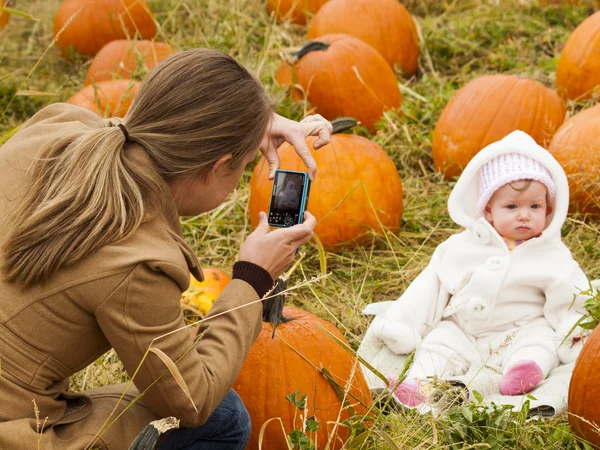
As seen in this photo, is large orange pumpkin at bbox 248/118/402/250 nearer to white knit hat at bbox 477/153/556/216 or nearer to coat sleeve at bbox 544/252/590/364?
white knit hat at bbox 477/153/556/216

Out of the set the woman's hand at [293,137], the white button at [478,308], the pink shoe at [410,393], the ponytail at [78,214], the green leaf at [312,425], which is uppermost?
the ponytail at [78,214]

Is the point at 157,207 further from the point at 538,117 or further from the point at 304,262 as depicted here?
the point at 538,117

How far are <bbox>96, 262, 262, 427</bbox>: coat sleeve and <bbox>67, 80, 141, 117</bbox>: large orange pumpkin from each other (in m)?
3.04

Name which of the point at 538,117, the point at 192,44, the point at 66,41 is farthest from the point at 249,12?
the point at 538,117

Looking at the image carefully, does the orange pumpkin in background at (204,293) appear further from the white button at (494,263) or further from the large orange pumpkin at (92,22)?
the large orange pumpkin at (92,22)

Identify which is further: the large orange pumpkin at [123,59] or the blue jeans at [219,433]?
the large orange pumpkin at [123,59]

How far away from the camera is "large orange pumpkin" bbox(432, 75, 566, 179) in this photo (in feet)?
16.3

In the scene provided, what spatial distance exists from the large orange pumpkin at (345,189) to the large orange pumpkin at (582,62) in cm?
168

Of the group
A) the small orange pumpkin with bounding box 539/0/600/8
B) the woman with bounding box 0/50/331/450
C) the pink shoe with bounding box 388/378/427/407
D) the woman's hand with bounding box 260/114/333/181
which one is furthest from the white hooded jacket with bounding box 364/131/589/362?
the small orange pumpkin with bounding box 539/0/600/8

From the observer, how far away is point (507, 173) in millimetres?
3770

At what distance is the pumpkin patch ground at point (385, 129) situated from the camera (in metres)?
2.97

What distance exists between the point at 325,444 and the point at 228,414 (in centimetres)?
43

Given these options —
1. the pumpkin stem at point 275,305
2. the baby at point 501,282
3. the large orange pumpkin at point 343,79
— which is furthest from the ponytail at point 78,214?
the large orange pumpkin at point 343,79

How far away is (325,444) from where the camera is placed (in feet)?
9.63
